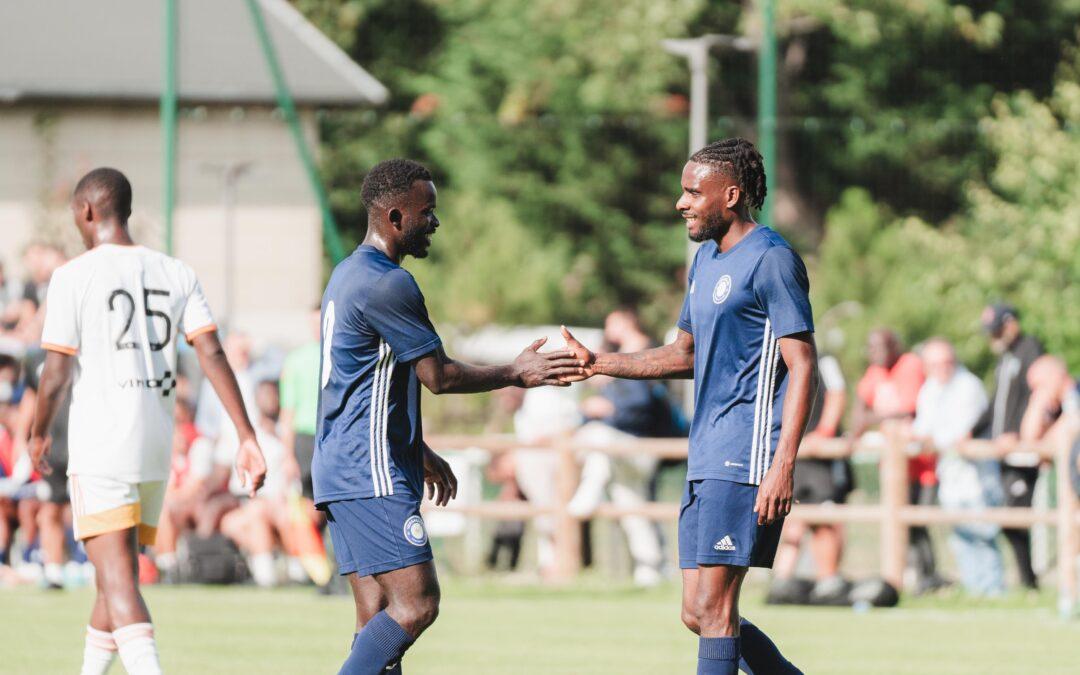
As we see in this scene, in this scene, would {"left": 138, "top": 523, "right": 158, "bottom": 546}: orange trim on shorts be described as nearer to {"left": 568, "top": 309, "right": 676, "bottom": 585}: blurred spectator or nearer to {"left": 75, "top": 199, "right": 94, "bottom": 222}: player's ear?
{"left": 75, "top": 199, "right": 94, "bottom": 222}: player's ear

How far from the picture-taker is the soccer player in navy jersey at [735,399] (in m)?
7.30

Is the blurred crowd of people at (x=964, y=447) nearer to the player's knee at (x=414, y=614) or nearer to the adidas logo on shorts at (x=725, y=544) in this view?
the adidas logo on shorts at (x=725, y=544)

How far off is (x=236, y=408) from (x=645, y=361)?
1703 millimetres

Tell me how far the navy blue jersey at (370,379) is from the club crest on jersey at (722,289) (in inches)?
43.1

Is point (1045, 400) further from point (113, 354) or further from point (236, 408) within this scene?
point (113, 354)

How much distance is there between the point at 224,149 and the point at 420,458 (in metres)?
26.2

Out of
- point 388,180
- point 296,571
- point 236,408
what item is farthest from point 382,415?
point 296,571

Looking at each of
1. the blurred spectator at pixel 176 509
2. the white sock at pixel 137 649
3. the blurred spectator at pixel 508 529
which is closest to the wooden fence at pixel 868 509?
the blurred spectator at pixel 508 529

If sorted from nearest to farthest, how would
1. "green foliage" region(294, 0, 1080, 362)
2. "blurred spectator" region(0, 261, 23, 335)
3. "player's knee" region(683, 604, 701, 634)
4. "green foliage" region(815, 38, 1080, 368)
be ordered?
"player's knee" region(683, 604, 701, 634), "blurred spectator" region(0, 261, 23, 335), "green foliage" region(815, 38, 1080, 368), "green foliage" region(294, 0, 1080, 362)

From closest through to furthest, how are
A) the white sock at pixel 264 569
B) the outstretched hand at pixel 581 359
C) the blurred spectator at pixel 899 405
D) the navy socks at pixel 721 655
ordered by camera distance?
1. the navy socks at pixel 721 655
2. the outstretched hand at pixel 581 359
3. the blurred spectator at pixel 899 405
4. the white sock at pixel 264 569

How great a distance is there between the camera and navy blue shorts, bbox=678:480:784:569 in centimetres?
738

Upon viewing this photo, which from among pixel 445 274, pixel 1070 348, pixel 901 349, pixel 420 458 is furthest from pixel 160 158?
pixel 420 458

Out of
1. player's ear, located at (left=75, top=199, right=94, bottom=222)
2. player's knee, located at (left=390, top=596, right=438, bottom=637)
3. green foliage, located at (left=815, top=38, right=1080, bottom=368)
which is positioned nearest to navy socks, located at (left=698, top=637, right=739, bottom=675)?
player's knee, located at (left=390, top=596, right=438, bottom=637)

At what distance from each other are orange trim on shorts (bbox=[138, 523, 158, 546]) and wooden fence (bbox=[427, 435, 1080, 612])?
7.46 m
